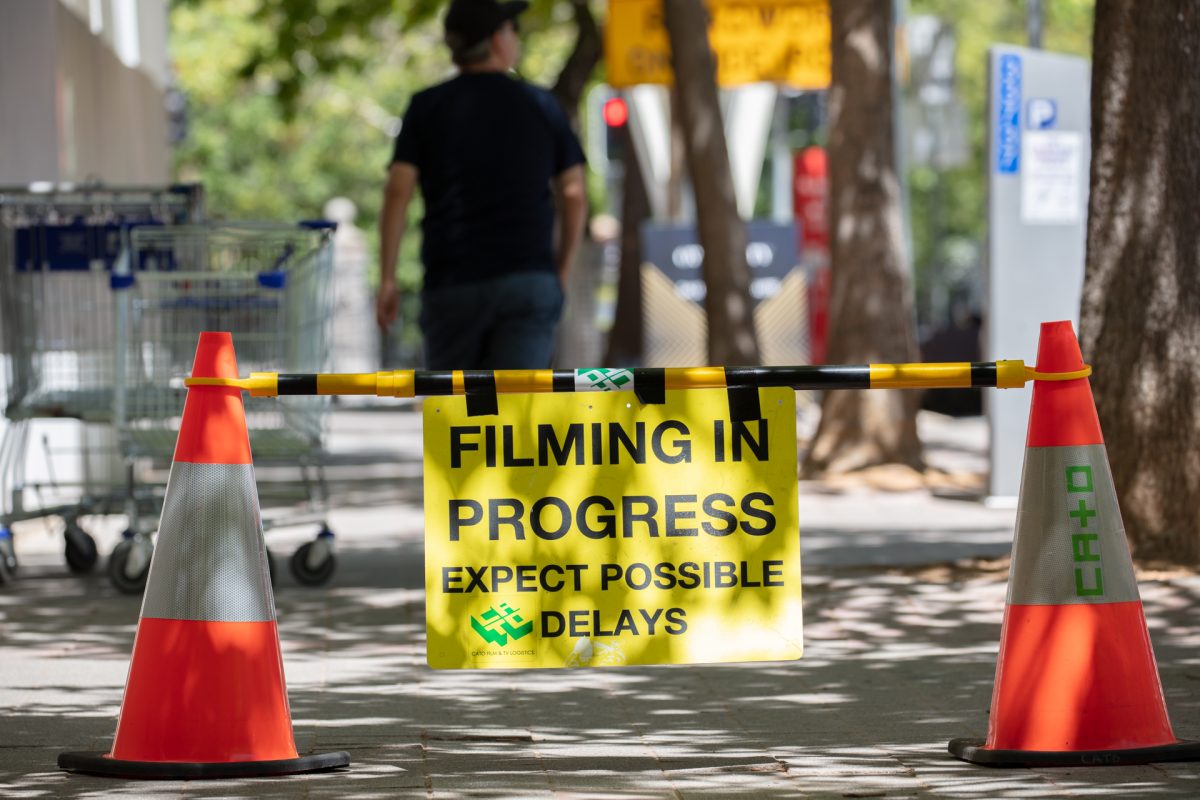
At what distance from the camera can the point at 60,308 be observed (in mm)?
9719

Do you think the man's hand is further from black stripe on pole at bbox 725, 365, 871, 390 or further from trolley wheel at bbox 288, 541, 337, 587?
black stripe on pole at bbox 725, 365, 871, 390

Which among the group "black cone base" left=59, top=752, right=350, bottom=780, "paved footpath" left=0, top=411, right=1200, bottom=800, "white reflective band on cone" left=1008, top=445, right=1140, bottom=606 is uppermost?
"white reflective band on cone" left=1008, top=445, right=1140, bottom=606

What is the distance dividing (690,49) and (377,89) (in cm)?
3450

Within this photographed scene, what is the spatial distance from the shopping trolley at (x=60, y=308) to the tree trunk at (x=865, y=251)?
5758 mm

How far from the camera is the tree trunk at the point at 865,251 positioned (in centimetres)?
1427

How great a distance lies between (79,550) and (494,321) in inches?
104

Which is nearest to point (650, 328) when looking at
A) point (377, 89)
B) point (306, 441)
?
point (306, 441)

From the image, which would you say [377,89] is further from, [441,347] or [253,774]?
[253,774]

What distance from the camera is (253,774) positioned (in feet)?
16.6

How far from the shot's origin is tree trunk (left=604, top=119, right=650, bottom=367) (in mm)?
26625

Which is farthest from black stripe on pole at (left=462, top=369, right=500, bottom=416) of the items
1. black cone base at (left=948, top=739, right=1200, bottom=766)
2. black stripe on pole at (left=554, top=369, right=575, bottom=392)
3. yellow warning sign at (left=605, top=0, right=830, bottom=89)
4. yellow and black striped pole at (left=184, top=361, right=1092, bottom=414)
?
yellow warning sign at (left=605, top=0, right=830, bottom=89)

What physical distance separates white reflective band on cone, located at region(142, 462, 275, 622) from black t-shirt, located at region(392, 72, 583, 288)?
2.91 meters

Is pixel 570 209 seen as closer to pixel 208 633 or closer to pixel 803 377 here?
pixel 803 377

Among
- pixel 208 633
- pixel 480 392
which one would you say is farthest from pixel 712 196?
pixel 208 633
